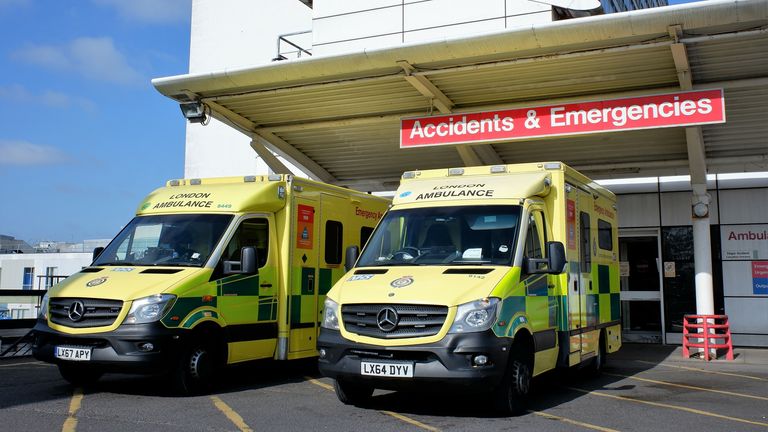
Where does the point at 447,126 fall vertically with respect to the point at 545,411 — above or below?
above

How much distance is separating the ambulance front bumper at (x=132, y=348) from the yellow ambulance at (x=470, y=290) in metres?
1.81

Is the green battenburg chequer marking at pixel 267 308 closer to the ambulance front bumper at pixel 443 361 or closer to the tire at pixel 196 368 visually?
the tire at pixel 196 368

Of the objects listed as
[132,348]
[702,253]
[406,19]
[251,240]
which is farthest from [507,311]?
[406,19]

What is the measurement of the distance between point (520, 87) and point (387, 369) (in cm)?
742

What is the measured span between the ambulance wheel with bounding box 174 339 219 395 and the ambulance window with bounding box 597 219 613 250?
5512mm

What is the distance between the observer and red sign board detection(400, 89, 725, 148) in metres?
11.2

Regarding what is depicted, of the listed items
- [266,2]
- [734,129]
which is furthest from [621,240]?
[266,2]

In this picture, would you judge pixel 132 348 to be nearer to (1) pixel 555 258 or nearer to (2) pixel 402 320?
(2) pixel 402 320

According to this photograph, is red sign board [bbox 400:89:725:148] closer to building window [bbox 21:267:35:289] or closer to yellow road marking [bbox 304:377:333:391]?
yellow road marking [bbox 304:377:333:391]

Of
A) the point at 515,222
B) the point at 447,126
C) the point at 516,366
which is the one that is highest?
the point at 447,126

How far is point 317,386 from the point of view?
9.51m

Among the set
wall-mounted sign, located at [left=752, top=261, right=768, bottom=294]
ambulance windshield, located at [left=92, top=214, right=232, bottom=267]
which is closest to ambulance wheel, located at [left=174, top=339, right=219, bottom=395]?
ambulance windshield, located at [left=92, top=214, right=232, bottom=267]

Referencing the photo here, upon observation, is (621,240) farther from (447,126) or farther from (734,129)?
(447,126)

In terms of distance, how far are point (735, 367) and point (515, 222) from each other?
6.42 metres
